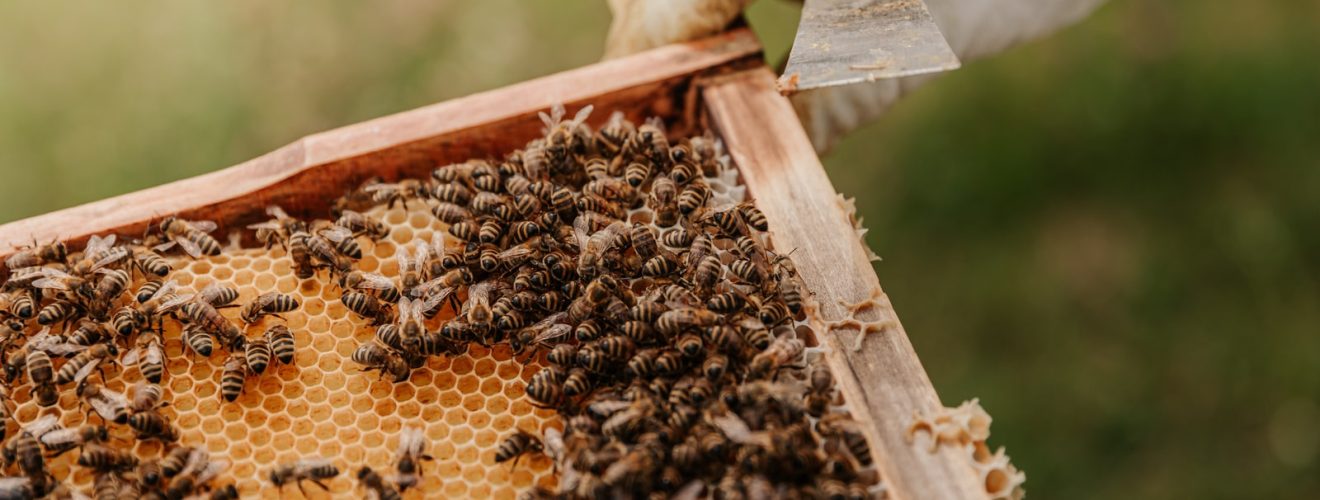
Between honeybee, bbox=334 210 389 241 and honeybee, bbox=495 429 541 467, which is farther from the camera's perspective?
honeybee, bbox=334 210 389 241

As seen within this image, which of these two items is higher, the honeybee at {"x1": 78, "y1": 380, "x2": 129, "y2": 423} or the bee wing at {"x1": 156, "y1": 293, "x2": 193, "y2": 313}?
the bee wing at {"x1": 156, "y1": 293, "x2": 193, "y2": 313}

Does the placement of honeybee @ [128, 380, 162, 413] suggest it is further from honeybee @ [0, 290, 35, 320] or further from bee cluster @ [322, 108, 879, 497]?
bee cluster @ [322, 108, 879, 497]

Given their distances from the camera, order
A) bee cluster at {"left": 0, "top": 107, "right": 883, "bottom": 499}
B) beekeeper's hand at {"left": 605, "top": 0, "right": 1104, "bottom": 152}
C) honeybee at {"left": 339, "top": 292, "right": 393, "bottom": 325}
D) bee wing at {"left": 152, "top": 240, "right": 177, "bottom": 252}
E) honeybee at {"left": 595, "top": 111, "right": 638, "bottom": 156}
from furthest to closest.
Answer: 1. beekeeper's hand at {"left": 605, "top": 0, "right": 1104, "bottom": 152}
2. honeybee at {"left": 595, "top": 111, "right": 638, "bottom": 156}
3. bee wing at {"left": 152, "top": 240, "right": 177, "bottom": 252}
4. honeybee at {"left": 339, "top": 292, "right": 393, "bottom": 325}
5. bee cluster at {"left": 0, "top": 107, "right": 883, "bottom": 499}

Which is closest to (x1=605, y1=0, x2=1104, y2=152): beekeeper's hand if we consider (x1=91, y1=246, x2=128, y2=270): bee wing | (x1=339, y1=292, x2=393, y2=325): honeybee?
(x1=339, y1=292, x2=393, y2=325): honeybee

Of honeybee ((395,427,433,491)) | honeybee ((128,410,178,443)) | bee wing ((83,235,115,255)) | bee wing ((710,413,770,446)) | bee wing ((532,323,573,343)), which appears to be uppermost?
bee wing ((83,235,115,255))

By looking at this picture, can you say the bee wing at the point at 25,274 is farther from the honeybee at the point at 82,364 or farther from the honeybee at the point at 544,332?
the honeybee at the point at 544,332

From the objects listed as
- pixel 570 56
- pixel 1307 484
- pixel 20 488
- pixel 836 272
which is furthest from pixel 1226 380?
pixel 20 488

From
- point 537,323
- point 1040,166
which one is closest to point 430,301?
point 537,323
